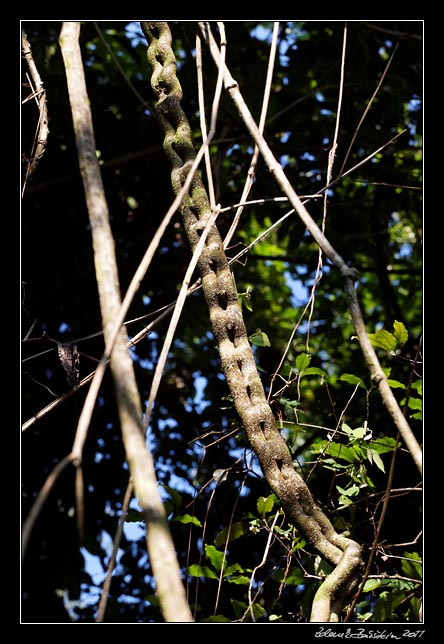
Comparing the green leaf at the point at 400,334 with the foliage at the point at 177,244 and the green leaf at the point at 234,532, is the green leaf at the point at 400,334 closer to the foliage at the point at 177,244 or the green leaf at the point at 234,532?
the green leaf at the point at 234,532

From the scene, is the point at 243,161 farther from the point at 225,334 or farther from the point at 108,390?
the point at 225,334

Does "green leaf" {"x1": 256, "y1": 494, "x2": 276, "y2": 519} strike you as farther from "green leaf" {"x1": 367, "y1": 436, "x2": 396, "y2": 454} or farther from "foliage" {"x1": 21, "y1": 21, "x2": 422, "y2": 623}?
"foliage" {"x1": 21, "y1": 21, "x2": 422, "y2": 623}

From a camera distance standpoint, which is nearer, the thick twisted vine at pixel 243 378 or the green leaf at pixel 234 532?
the thick twisted vine at pixel 243 378

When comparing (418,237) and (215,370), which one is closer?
(418,237)

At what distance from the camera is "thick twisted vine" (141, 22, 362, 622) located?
154 cm

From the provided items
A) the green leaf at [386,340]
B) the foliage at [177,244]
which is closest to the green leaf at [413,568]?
the green leaf at [386,340]

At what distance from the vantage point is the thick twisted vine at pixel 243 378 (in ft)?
5.05

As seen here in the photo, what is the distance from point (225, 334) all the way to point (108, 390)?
2568 mm

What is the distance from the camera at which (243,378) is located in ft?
5.52

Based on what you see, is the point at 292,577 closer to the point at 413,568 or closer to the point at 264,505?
the point at 264,505

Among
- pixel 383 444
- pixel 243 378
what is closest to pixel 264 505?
pixel 383 444

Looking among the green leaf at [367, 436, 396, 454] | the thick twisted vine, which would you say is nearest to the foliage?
the green leaf at [367, 436, 396, 454]

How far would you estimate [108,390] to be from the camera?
4152 mm
